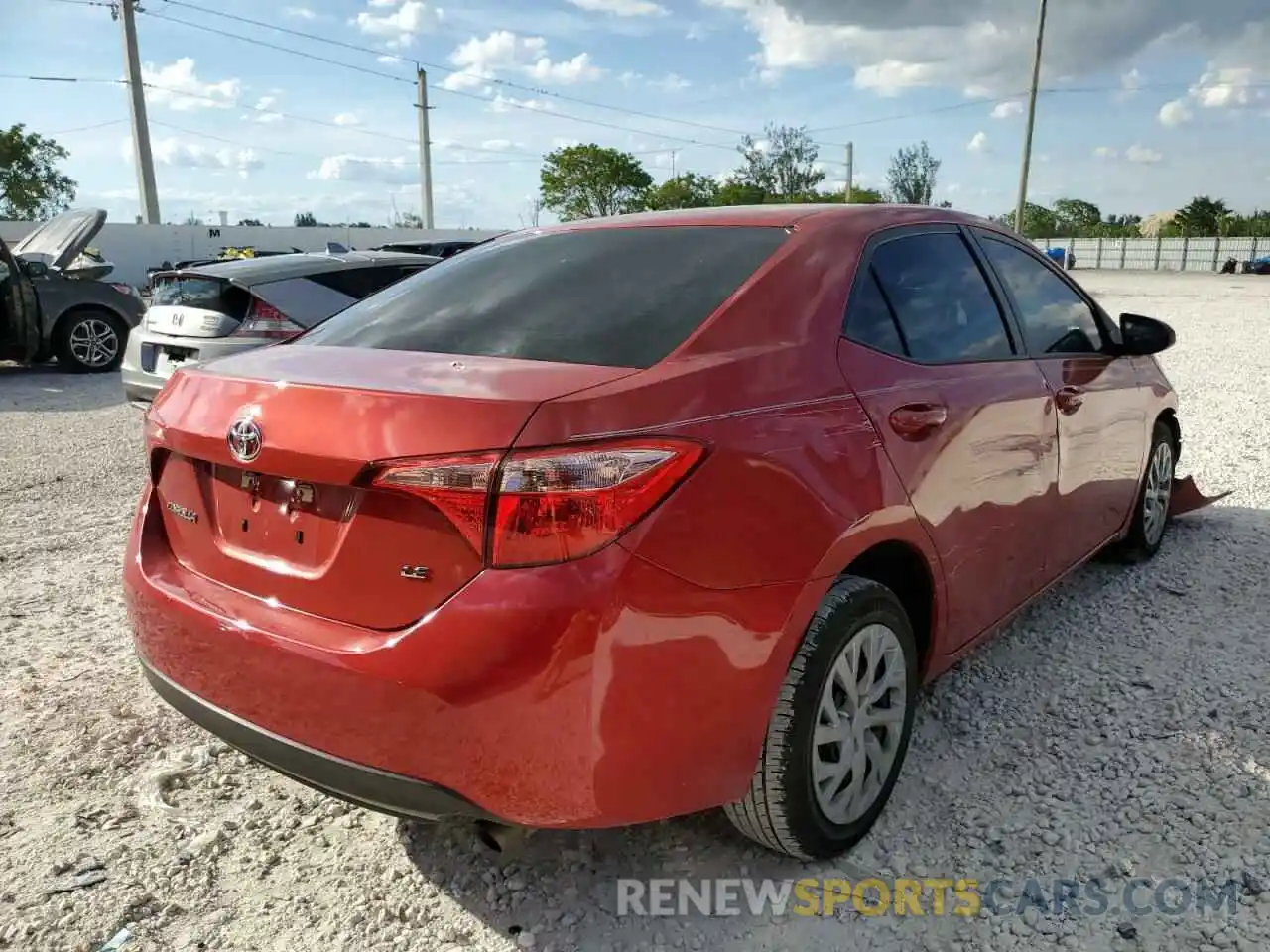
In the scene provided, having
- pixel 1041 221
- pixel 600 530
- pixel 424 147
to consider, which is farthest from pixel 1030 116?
pixel 1041 221

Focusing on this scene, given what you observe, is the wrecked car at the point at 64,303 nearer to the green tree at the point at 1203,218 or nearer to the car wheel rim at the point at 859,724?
the car wheel rim at the point at 859,724

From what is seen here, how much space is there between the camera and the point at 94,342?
11375 millimetres

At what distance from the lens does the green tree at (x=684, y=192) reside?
59438mm

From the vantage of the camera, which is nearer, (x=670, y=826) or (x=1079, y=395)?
(x=670, y=826)

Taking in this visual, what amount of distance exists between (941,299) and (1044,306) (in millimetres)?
839

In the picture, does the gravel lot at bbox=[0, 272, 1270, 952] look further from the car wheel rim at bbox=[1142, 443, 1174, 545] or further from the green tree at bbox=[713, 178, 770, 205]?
the green tree at bbox=[713, 178, 770, 205]

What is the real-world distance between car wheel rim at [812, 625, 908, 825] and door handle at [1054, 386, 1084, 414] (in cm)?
129

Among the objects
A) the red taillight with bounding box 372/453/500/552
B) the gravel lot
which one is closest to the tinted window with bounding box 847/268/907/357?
the red taillight with bounding box 372/453/500/552

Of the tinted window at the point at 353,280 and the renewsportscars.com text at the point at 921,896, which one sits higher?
the tinted window at the point at 353,280

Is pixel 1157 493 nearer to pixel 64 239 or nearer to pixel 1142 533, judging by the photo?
pixel 1142 533

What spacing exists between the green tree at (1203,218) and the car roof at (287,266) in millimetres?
67758

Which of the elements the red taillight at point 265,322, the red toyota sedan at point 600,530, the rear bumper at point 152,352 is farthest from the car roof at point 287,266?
the red toyota sedan at point 600,530

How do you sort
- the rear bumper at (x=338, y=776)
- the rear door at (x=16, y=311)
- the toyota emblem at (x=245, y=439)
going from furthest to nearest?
the rear door at (x=16, y=311)
the toyota emblem at (x=245, y=439)
the rear bumper at (x=338, y=776)

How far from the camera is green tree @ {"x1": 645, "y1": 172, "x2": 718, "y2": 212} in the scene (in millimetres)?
59438
